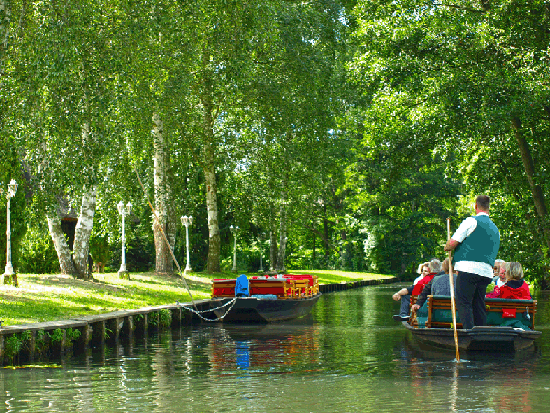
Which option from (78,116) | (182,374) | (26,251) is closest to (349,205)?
(26,251)

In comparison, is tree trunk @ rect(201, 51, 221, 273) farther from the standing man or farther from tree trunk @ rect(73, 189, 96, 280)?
the standing man

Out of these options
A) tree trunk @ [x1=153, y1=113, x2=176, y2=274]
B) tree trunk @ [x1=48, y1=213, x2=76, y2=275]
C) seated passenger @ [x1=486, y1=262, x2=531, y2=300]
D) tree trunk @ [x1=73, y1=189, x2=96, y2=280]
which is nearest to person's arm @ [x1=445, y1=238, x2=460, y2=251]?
seated passenger @ [x1=486, y1=262, x2=531, y2=300]

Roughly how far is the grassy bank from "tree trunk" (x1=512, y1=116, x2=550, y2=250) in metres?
12.9

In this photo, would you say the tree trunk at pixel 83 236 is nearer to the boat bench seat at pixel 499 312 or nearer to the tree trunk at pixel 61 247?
the tree trunk at pixel 61 247

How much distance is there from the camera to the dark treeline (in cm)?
1689

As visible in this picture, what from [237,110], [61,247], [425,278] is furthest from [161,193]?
[425,278]

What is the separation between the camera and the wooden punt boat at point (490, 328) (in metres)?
12.2

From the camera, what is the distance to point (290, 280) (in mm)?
23062

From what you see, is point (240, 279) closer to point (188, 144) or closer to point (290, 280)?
point (290, 280)

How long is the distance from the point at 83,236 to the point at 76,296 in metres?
4.41

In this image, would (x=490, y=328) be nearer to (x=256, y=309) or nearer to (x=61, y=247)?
(x=256, y=309)

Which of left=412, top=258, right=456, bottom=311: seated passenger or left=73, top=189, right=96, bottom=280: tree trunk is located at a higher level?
left=73, top=189, right=96, bottom=280: tree trunk

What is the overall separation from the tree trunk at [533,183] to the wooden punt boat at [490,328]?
16.3 metres

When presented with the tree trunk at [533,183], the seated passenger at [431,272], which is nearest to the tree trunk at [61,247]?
the seated passenger at [431,272]
